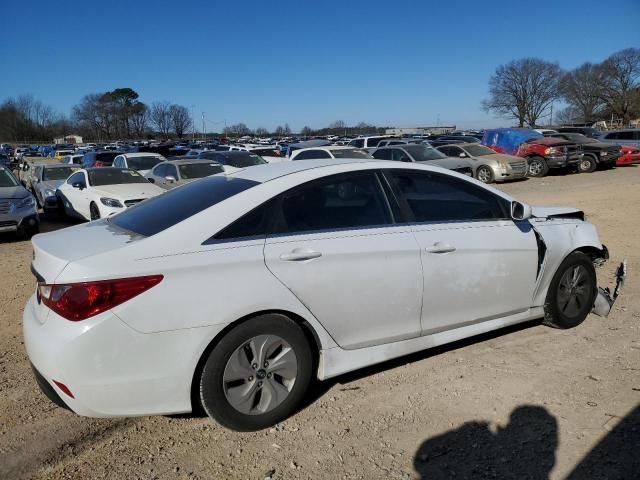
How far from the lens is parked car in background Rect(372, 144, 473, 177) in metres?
17.5

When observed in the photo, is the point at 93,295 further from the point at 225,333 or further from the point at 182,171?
A: the point at 182,171

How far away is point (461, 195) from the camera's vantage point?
3.96m

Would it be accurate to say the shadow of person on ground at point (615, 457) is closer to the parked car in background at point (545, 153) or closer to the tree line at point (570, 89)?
the parked car in background at point (545, 153)

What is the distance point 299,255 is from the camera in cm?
306

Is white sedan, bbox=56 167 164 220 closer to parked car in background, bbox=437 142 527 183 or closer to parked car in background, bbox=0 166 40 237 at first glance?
parked car in background, bbox=0 166 40 237

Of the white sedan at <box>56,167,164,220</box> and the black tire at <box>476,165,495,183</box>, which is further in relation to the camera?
the black tire at <box>476,165,495,183</box>

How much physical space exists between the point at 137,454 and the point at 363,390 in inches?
58.3

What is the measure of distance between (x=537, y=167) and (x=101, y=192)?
1704 cm

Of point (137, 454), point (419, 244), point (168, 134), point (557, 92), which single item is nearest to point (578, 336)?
point (419, 244)

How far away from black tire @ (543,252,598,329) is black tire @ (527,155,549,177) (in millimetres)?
17594

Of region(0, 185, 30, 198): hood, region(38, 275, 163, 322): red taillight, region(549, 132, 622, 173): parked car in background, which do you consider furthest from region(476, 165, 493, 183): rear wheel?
region(38, 275, 163, 322): red taillight

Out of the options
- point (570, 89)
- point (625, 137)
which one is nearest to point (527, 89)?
point (570, 89)

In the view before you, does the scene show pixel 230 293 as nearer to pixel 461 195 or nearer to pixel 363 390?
pixel 363 390

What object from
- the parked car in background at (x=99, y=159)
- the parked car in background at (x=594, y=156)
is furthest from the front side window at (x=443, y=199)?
the parked car in background at (x=594, y=156)
